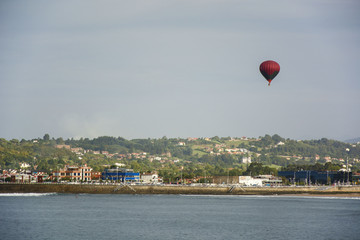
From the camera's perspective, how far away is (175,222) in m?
85.9

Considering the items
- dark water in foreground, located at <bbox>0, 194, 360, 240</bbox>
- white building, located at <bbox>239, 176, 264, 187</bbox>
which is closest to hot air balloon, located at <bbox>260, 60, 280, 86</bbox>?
dark water in foreground, located at <bbox>0, 194, 360, 240</bbox>

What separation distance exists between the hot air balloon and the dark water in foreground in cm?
2965

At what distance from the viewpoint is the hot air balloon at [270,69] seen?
12619 cm

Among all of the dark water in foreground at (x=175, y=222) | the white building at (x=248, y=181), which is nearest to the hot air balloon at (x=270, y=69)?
the dark water in foreground at (x=175, y=222)

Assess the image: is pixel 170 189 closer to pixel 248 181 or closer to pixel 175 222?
pixel 248 181

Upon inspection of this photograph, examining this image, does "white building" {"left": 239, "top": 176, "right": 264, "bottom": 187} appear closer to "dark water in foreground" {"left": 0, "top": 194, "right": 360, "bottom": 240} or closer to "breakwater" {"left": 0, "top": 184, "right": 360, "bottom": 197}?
"breakwater" {"left": 0, "top": 184, "right": 360, "bottom": 197}

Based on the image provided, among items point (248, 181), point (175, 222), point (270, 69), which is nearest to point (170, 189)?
point (248, 181)

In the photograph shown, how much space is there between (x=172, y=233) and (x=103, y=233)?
843 cm

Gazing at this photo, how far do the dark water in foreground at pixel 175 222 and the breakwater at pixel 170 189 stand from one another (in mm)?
56172

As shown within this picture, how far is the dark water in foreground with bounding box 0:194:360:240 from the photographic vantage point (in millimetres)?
71875

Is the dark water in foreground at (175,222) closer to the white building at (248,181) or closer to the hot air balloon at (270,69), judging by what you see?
the hot air balloon at (270,69)

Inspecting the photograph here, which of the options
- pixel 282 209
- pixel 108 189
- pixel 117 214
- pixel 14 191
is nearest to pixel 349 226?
pixel 282 209

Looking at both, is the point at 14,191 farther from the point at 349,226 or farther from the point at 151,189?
the point at 349,226

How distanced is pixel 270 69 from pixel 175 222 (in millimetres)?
51594
